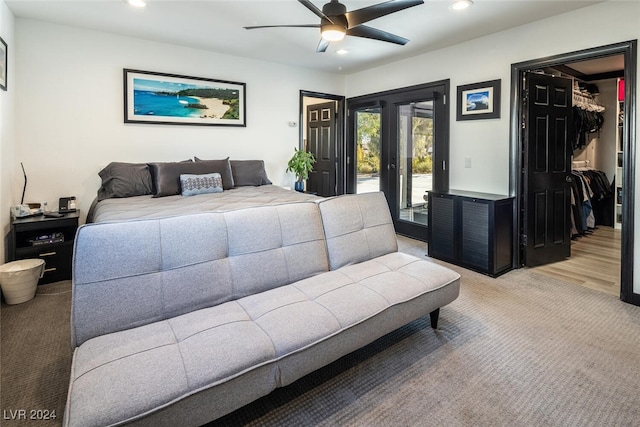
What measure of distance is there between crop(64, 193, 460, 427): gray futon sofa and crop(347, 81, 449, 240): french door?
2692 mm

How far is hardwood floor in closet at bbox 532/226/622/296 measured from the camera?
3318 millimetres

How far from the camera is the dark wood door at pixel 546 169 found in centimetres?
365

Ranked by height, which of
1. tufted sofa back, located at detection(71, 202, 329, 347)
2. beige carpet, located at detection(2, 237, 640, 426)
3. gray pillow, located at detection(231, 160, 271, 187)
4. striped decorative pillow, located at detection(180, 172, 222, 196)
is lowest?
beige carpet, located at detection(2, 237, 640, 426)

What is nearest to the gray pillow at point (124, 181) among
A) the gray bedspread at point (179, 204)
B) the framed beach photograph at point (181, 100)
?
the gray bedspread at point (179, 204)

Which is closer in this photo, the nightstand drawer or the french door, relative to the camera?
the nightstand drawer

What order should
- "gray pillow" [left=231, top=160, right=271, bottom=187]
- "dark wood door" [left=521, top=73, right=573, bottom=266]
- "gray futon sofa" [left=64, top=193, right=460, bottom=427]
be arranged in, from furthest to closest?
"gray pillow" [left=231, top=160, right=271, bottom=187] → "dark wood door" [left=521, top=73, right=573, bottom=266] → "gray futon sofa" [left=64, top=193, right=460, bottom=427]

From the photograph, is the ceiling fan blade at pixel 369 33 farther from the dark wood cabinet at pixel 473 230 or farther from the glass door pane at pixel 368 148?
the glass door pane at pixel 368 148

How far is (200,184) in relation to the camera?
3.85 meters

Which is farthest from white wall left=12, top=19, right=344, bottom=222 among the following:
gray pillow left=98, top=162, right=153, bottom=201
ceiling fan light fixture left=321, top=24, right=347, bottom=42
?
ceiling fan light fixture left=321, top=24, right=347, bottom=42

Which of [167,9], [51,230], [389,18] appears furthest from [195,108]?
[389,18]

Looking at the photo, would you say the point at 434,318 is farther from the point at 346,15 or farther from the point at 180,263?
the point at 346,15

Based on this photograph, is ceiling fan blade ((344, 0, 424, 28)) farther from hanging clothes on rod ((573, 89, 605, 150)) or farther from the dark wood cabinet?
hanging clothes on rod ((573, 89, 605, 150))

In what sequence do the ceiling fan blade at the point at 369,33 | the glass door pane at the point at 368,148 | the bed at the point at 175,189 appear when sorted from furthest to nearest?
the glass door pane at the point at 368,148, the bed at the point at 175,189, the ceiling fan blade at the point at 369,33

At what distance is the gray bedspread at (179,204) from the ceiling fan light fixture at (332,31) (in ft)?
4.80
